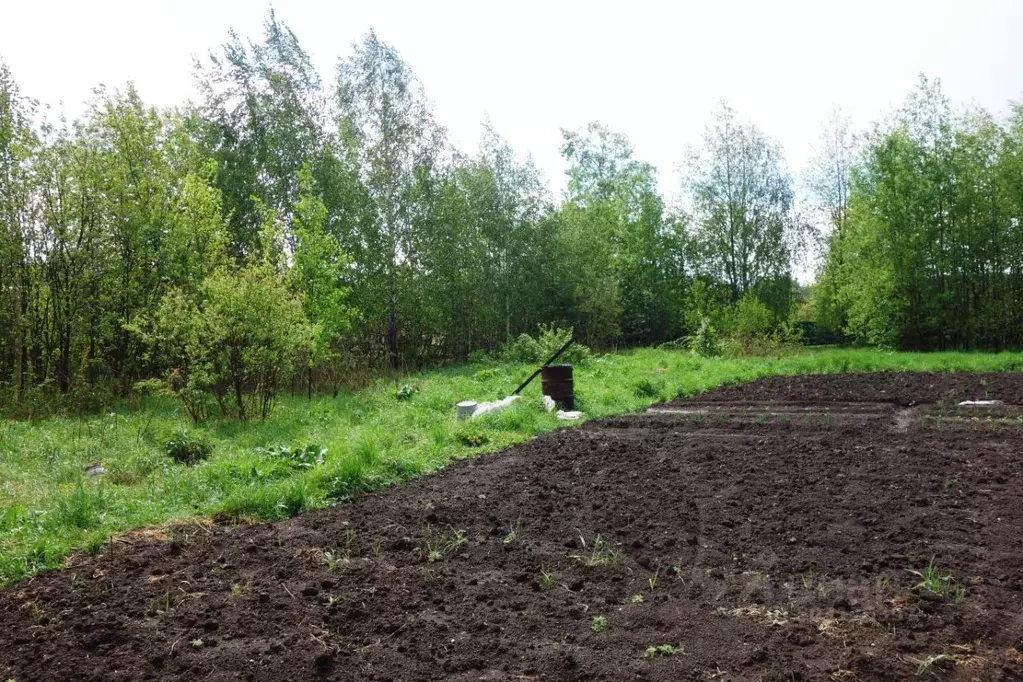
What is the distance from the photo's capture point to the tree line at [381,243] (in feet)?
41.7

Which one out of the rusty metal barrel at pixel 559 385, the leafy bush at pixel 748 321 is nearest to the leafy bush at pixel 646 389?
the rusty metal barrel at pixel 559 385

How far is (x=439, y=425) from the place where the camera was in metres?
9.25

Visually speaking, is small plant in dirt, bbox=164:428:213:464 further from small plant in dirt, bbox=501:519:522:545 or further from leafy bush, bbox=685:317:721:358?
leafy bush, bbox=685:317:721:358

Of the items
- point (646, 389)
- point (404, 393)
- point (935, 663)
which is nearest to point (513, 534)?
point (935, 663)

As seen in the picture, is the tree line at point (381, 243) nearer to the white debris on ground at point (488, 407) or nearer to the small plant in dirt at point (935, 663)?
the white debris on ground at point (488, 407)

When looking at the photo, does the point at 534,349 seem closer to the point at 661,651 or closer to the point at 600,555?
the point at 600,555

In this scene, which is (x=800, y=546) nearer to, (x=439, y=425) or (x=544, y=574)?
(x=544, y=574)

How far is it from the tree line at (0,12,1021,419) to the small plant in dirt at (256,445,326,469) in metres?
3.42

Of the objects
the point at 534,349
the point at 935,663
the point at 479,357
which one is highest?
the point at 534,349

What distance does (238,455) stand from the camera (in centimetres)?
759

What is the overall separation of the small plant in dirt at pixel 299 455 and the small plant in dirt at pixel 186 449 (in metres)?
0.91

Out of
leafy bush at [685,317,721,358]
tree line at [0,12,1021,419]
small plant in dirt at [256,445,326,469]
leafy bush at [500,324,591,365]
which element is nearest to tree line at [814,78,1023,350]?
tree line at [0,12,1021,419]

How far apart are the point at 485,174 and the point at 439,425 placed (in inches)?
595

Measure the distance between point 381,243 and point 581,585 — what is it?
1744 centimetres
